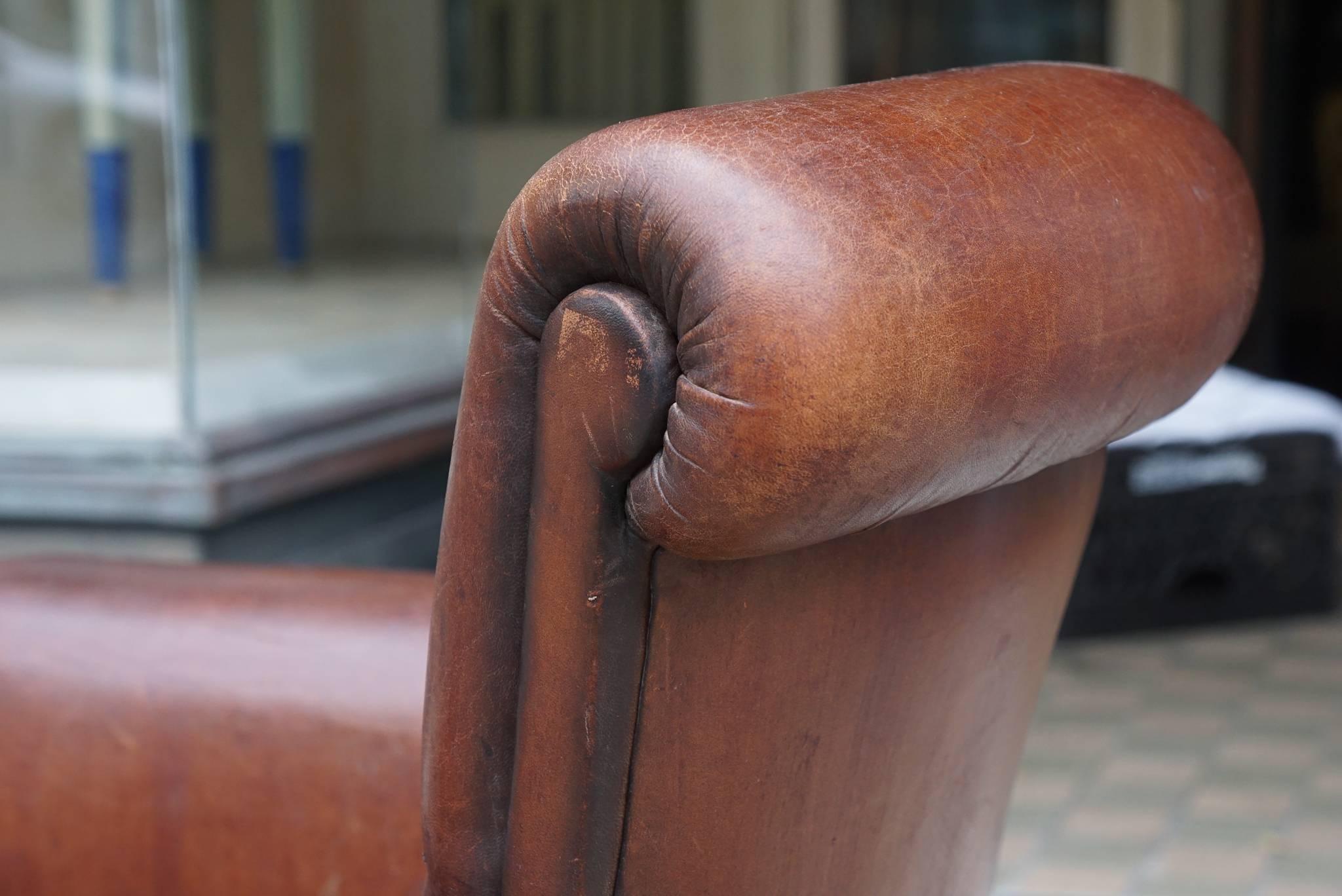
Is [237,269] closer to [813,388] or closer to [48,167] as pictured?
[48,167]

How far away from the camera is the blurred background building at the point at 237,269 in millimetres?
2070

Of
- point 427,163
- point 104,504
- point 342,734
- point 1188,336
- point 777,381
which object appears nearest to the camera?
point 777,381

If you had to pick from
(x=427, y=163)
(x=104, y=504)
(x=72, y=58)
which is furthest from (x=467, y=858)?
(x=427, y=163)

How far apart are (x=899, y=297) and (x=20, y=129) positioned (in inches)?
74.9

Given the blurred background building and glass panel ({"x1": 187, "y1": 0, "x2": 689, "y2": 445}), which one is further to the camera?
glass panel ({"x1": 187, "y1": 0, "x2": 689, "y2": 445})

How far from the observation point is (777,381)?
1.88ft

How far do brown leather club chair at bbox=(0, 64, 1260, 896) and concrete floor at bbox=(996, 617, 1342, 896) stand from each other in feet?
4.25

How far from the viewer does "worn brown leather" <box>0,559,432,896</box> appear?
953mm

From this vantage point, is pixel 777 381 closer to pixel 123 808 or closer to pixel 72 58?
pixel 123 808

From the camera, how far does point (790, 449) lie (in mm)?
579

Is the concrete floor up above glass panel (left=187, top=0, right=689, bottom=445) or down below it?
below

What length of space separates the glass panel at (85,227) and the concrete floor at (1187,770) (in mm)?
1374

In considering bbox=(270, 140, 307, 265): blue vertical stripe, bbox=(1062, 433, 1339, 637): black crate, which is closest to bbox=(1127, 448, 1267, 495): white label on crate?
A: bbox=(1062, 433, 1339, 637): black crate

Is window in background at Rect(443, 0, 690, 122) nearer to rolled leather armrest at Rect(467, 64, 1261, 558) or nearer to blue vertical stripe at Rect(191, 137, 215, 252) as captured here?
blue vertical stripe at Rect(191, 137, 215, 252)
